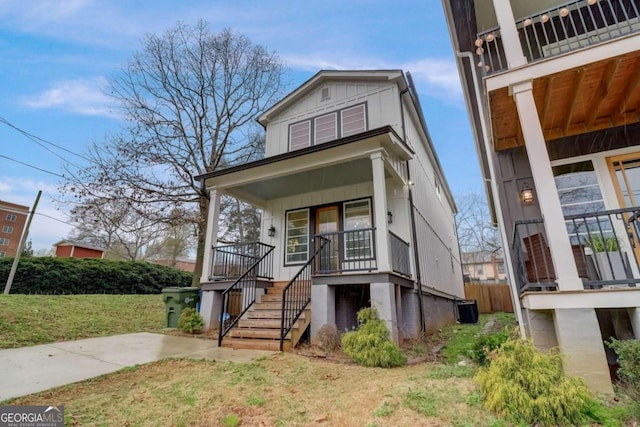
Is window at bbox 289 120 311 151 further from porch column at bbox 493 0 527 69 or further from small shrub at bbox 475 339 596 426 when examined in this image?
small shrub at bbox 475 339 596 426

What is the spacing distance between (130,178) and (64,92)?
5.28 meters

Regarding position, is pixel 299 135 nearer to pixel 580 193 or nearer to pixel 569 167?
pixel 569 167

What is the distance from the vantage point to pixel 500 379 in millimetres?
2807

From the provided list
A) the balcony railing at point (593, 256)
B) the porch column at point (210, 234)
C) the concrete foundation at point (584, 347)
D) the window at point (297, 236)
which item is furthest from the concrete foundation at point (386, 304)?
the porch column at point (210, 234)

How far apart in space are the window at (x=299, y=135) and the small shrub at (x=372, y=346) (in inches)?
249

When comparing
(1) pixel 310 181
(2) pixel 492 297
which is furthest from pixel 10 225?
(2) pixel 492 297

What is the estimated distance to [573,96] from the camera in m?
4.49

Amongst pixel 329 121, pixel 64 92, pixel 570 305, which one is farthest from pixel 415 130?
pixel 64 92

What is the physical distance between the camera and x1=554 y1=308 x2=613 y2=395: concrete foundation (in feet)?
9.73

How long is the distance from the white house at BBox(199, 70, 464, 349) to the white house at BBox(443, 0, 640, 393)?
2.24m

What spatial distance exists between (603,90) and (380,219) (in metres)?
3.85

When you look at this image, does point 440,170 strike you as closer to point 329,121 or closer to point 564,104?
point 329,121

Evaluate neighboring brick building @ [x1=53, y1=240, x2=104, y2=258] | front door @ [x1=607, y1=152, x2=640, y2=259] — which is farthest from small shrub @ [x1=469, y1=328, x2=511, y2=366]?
neighboring brick building @ [x1=53, y1=240, x2=104, y2=258]

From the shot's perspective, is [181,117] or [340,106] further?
[181,117]
